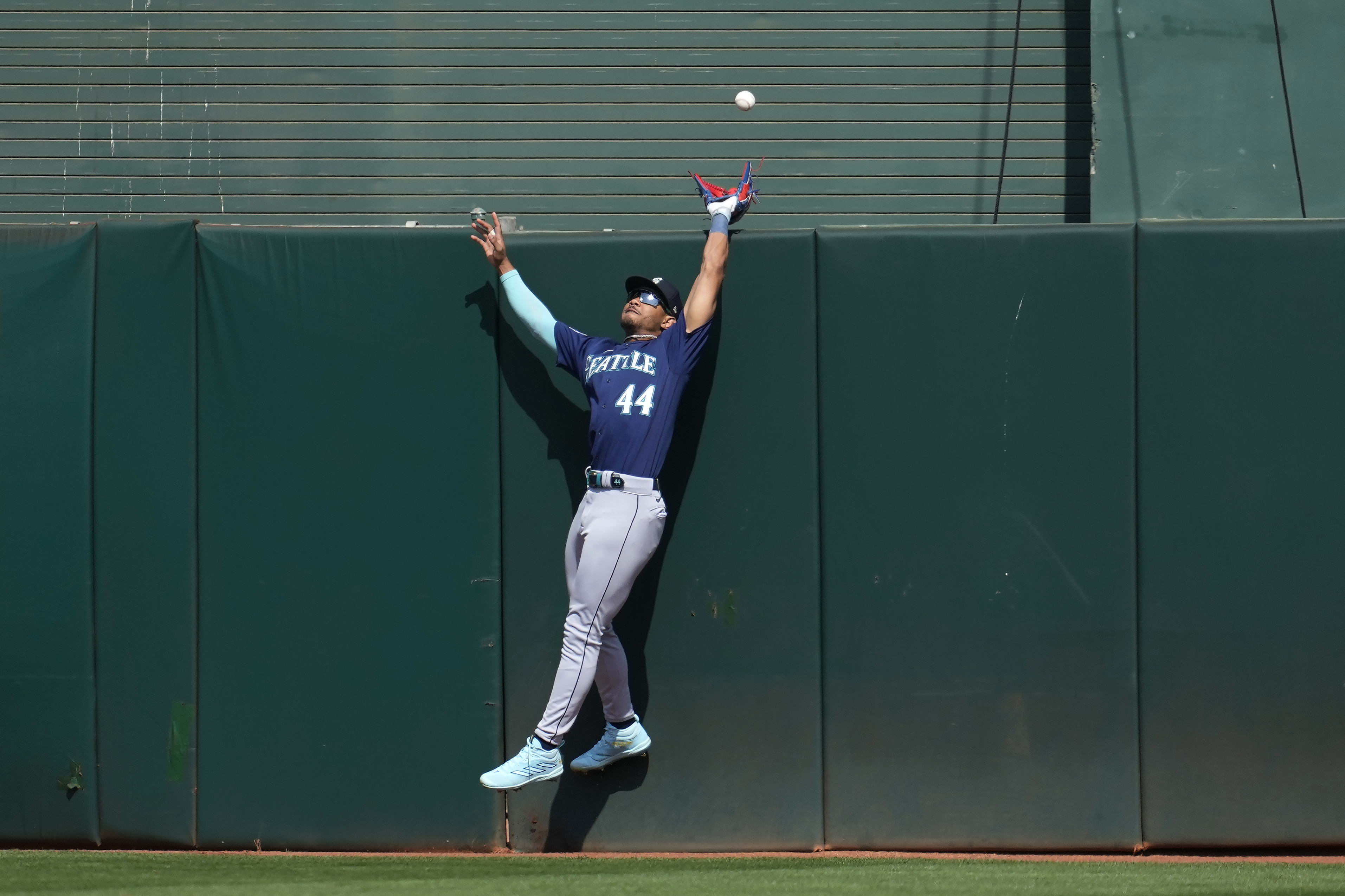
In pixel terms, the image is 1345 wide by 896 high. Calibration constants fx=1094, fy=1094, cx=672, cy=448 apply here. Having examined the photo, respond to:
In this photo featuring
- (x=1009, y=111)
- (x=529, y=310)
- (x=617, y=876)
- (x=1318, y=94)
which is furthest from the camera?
(x=1009, y=111)

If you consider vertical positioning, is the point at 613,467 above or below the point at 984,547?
above

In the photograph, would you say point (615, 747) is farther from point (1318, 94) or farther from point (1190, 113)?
point (1318, 94)

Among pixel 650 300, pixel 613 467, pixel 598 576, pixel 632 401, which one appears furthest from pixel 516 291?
pixel 598 576

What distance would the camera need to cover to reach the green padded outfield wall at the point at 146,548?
4148mm

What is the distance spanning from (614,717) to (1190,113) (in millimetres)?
4433

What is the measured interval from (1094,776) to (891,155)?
140 inches

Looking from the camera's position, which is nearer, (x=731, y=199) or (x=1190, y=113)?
(x=731, y=199)

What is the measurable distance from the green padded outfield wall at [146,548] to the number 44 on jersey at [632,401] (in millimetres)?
1660

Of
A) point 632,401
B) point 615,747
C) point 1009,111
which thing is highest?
point 1009,111

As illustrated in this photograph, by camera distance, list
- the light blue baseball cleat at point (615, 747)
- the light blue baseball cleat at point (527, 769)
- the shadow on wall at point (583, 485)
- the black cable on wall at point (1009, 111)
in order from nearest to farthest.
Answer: the light blue baseball cleat at point (527, 769) < the light blue baseball cleat at point (615, 747) < the shadow on wall at point (583, 485) < the black cable on wall at point (1009, 111)

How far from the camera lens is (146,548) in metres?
4.16

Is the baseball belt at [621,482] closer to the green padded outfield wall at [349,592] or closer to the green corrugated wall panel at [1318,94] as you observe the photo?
the green padded outfield wall at [349,592]

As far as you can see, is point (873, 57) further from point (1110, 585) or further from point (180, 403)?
point (180, 403)

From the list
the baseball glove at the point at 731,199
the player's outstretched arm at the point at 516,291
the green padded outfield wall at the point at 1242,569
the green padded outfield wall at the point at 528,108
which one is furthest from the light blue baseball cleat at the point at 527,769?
the green padded outfield wall at the point at 528,108
